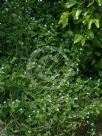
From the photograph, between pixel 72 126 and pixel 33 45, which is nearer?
pixel 72 126

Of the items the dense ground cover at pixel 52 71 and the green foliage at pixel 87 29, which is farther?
the green foliage at pixel 87 29

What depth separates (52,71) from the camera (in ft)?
14.2

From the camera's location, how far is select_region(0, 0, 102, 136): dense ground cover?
3.87 meters

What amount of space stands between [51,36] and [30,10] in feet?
2.20

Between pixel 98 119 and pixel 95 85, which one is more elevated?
pixel 95 85

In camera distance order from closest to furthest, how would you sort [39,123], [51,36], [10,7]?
[39,123] < [51,36] < [10,7]

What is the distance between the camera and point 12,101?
12.8 feet

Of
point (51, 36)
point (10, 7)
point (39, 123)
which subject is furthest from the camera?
point (10, 7)

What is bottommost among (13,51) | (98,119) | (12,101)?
(98,119)

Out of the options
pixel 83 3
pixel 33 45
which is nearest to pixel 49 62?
pixel 33 45

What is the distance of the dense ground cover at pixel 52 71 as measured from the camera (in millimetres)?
3865

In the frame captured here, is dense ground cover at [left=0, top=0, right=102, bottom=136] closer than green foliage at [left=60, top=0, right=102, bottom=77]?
Yes

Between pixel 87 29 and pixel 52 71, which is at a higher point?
pixel 87 29

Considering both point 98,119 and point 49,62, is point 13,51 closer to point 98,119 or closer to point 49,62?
point 49,62
